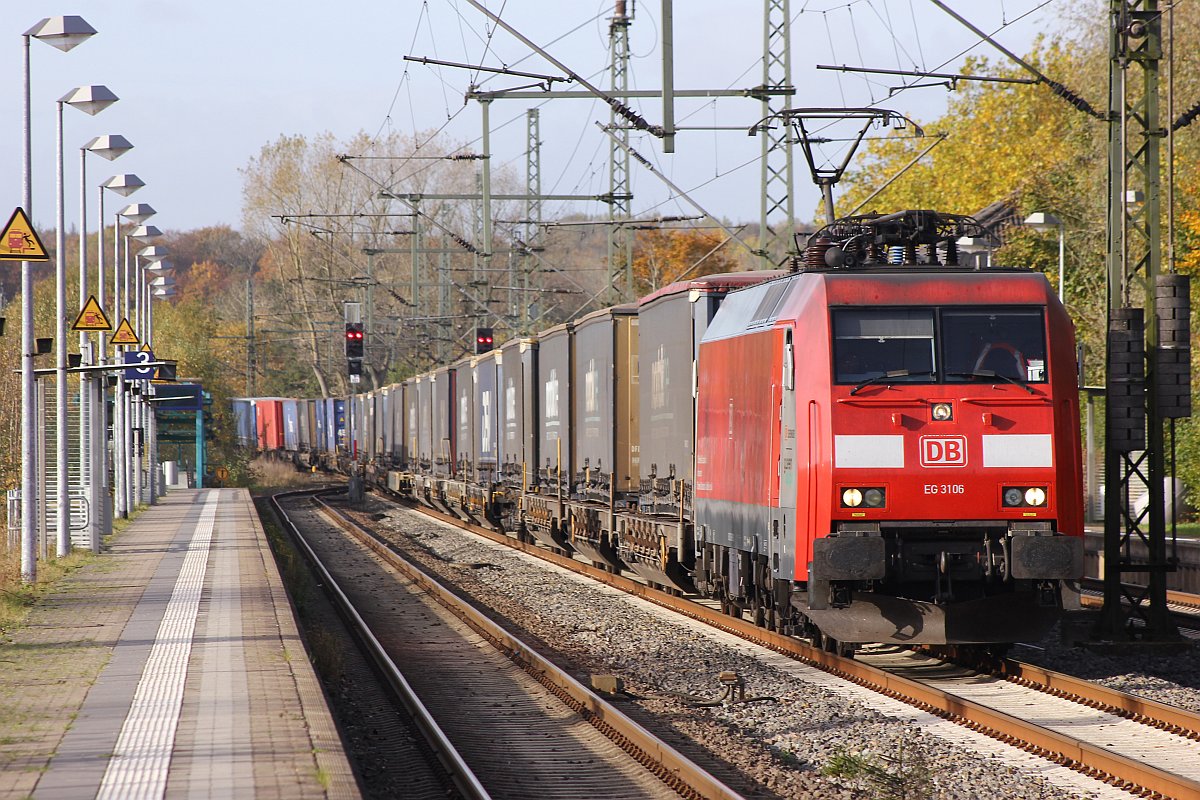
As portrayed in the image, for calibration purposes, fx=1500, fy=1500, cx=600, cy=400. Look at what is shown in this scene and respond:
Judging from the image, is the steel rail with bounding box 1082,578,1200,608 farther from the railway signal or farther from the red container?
the red container

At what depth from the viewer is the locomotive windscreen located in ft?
39.4

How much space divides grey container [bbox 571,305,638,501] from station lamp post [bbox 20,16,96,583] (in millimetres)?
7561

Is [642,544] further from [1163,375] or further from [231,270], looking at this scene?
[231,270]

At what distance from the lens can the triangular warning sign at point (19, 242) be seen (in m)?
17.3

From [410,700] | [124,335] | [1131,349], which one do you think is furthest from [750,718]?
[124,335]

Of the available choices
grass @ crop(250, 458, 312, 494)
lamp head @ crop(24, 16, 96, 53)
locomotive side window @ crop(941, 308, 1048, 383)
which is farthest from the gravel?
grass @ crop(250, 458, 312, 494)

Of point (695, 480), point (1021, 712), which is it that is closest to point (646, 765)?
point (1021, 712)

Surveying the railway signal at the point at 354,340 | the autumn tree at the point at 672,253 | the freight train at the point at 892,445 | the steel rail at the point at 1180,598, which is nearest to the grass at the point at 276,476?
the autumn tree at the point at 672,253

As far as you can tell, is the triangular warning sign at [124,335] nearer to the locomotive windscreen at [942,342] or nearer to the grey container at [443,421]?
the grey container at [443,421]

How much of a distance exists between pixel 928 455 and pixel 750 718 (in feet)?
8.37

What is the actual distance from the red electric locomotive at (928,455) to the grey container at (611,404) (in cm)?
739

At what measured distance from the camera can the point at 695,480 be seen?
16.2 meters

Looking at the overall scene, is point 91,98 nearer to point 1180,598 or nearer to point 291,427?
point 1180,598

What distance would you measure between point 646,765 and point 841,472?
3.22 m
